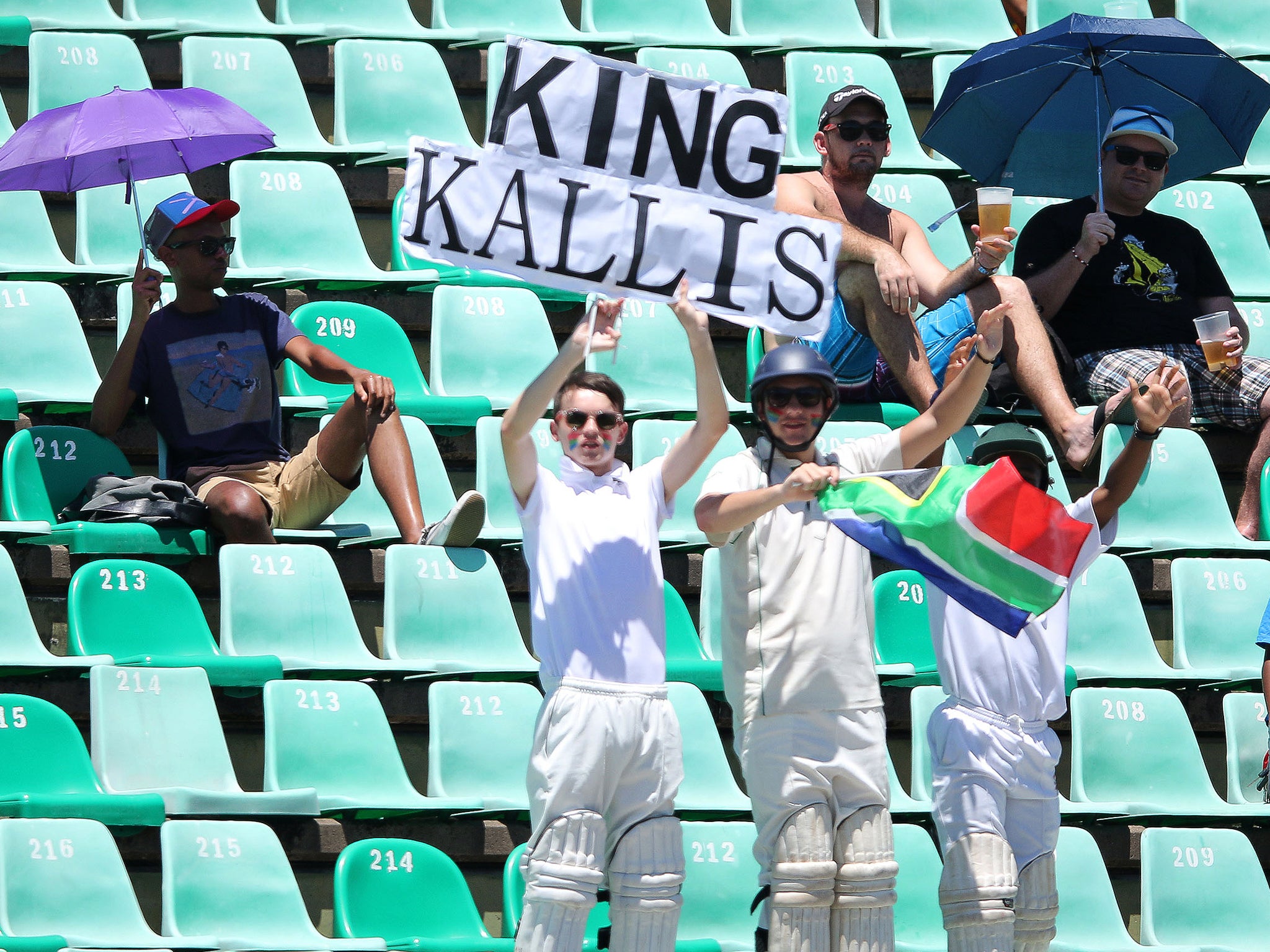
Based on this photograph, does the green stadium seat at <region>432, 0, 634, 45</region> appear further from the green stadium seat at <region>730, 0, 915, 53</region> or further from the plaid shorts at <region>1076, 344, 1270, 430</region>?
the plaid shorts at <region>1076, 344, 1270, 430</region>

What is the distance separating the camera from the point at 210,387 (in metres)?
5.68

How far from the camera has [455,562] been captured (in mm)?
5414

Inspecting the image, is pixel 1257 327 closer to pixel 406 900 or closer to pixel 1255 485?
pixel 1255 485

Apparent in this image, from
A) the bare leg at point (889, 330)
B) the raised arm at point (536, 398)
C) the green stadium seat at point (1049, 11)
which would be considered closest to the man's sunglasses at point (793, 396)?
the raised arm at point (536, 398)

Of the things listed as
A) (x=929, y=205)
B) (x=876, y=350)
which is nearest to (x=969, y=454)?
(x=876, y=350)

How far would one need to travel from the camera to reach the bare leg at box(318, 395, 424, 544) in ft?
17.9

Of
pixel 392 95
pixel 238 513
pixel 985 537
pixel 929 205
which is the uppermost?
pixel 392 95

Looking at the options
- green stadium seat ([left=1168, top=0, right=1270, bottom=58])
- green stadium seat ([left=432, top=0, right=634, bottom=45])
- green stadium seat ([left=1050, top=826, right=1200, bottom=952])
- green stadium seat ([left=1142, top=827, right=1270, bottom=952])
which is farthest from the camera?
green stadium seat ([left=1168, top=0, right=1270, bottom=58])

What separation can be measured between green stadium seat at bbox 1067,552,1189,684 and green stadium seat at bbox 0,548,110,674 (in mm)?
2825

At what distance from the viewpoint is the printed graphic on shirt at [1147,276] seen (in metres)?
6.23

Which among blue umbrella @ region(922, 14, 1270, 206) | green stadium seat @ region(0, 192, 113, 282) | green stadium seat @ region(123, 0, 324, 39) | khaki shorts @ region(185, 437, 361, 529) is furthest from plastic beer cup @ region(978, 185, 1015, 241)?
green stadium seat @ region(123, 0, 324, 39)

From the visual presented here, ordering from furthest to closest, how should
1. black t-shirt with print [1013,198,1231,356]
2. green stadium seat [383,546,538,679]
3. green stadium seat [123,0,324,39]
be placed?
green stadium seat [123,0,324,39], black t-shirt with print [1013,198,1231,356], green stadium seat [383,546,538,679]

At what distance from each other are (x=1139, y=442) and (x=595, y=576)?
1.30 meters

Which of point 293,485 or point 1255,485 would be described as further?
point 1255,485
